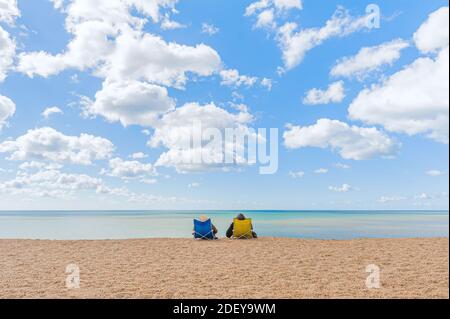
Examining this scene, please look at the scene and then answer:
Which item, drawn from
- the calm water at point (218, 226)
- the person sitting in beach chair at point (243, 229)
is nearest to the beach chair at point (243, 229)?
the person sitting in beach chair at point (243, 229)

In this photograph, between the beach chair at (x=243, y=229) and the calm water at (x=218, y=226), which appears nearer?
the beach chair at (x=243, y=229)

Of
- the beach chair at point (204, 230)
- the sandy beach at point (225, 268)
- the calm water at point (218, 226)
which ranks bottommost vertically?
the calm water at point (218, 226)

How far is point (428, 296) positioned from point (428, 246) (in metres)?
6.58

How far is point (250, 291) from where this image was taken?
23.2 feet

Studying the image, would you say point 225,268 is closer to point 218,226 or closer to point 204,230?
point 204,230

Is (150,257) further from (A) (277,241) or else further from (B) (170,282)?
(A) (277,241)

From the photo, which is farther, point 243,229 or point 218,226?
point 218,226

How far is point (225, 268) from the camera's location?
9.16 m

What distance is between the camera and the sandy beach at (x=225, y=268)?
7.14 m

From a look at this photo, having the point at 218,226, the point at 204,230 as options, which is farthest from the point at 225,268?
the point at 218,226

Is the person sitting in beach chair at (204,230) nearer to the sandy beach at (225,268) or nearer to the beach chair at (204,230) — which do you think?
the beach chair at (204,230)

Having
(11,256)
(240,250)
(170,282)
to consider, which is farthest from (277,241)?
(11,256)

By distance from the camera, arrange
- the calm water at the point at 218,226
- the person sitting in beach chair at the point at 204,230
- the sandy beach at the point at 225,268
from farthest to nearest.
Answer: the calm water at the point at 218,226 → the person sitting in beach chair at the point at 204,230 → the sandy beach at the point at 225,268
